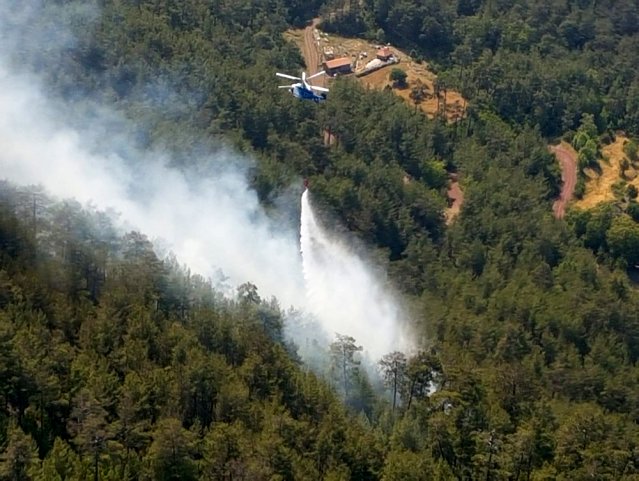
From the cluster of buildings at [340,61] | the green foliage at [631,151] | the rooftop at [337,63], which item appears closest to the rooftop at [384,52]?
the cluster of buildings at [340,61]

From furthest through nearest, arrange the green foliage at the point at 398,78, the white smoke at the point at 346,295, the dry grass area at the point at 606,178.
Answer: the green foliage at the point at 398,78 → the dry grass area at the point at 606,178 → the white smoke at the point at 346,295

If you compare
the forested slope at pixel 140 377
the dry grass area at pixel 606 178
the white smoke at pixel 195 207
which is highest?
the forested slope at pixel 140 377

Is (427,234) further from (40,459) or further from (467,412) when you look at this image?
(40,459)

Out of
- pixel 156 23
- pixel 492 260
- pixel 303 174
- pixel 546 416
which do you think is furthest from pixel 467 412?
pixel 156 23

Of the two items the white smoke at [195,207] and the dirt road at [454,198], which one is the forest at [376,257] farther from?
the white smoke at [195,207]

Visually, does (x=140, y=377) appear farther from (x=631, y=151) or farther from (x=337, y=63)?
(x=631, y=151)

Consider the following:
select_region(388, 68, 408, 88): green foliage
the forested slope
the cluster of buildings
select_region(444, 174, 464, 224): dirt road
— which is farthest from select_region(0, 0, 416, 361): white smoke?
select_region(388, 68, 408, 88): green foliage
